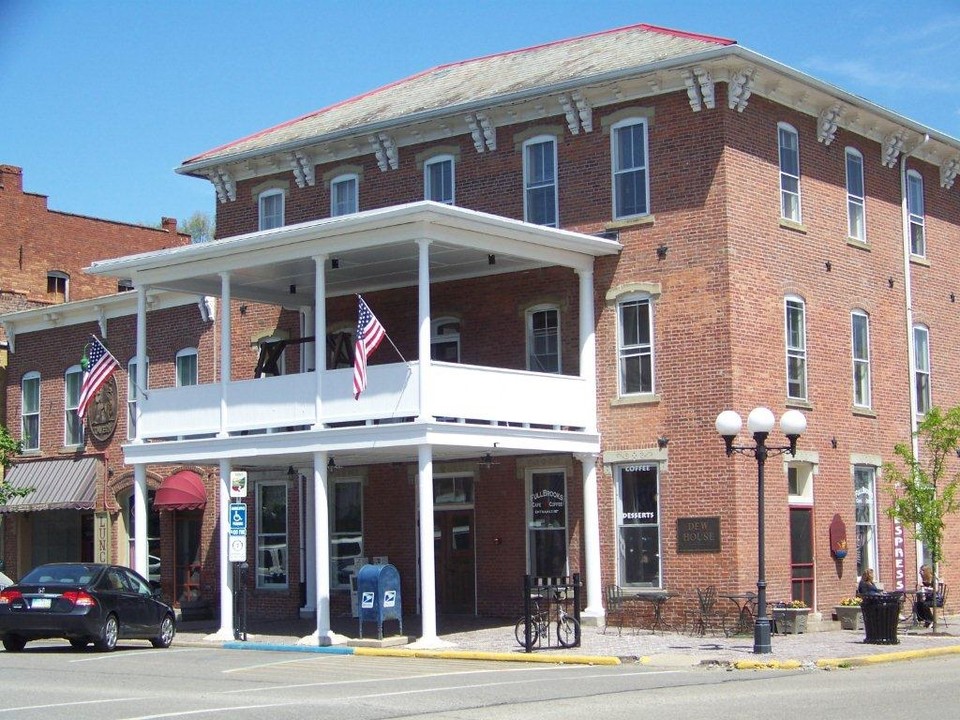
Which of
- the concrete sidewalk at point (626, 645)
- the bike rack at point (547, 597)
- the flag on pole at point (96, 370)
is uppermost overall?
the flag on pole at point (96, 370)

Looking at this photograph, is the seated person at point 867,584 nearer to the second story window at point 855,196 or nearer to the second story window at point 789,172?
the second story window at point 789,172

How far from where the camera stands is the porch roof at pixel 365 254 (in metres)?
23.8

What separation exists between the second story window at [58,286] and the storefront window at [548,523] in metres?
24.9

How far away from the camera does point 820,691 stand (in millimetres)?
16141

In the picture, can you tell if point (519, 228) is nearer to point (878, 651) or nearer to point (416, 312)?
point (416, 312)

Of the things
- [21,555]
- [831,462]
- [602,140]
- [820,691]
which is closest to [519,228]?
[602,140]

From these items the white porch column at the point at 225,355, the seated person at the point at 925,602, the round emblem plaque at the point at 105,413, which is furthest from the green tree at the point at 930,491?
the round emblem plaque at the point at 105,413

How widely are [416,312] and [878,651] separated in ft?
38.0

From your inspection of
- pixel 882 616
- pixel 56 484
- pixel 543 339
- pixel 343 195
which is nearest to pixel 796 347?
pixel 543 339

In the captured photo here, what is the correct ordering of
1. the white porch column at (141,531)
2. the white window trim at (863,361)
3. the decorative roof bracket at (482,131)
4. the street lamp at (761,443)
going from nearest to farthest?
the street lamp at (761,443), the white porch column at (141,531), the decorative roof bracket at (482,131), the white window trim at (863,361)

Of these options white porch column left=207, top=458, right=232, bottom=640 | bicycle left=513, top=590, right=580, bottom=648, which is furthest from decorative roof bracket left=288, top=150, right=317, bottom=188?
bicycle left=513, top=590, right=580, bottom=648

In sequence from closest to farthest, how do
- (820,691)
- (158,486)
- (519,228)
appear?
(820,691)
(519,228)
(158,486)

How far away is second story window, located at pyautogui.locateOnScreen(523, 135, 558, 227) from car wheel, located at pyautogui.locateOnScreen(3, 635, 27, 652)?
1182 cm

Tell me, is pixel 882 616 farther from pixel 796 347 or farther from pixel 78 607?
pixel 78 607
